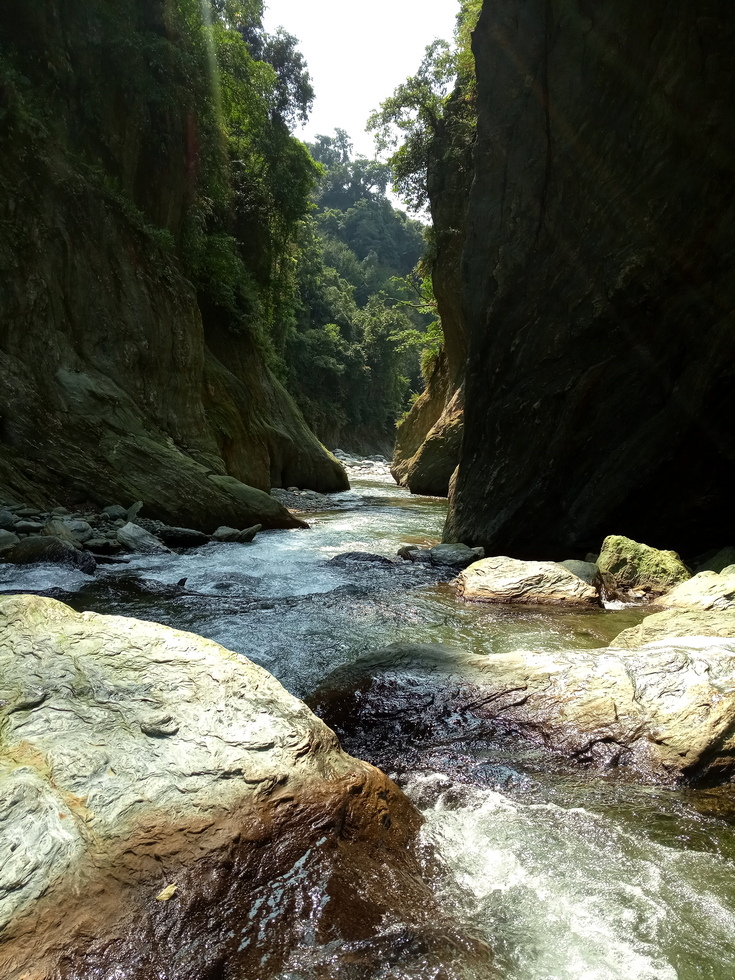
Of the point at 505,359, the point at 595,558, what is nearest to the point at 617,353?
the point at 505,359

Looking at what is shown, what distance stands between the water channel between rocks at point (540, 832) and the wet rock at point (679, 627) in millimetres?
354

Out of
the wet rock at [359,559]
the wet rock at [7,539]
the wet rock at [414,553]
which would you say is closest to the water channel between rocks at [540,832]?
the wet rock at [7,539]

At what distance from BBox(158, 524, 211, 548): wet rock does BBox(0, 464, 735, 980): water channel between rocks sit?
3.13m

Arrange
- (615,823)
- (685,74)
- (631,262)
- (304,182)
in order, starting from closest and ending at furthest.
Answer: (615,823), (685,74), (631,262), (304,182)

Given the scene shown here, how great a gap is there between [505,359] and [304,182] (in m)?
14.2

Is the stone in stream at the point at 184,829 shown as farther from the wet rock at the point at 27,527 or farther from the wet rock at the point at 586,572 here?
the wet rock at the point at 27,527

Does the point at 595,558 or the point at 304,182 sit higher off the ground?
the point at 304,182

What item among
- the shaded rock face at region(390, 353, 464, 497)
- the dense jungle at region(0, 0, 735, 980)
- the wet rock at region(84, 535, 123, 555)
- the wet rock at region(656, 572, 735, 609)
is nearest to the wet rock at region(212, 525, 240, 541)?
the dense jungle at region(0, 0, 735, 980)

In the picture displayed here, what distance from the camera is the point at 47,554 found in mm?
6672

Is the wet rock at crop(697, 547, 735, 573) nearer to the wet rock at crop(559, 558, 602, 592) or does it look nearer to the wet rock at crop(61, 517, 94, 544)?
the wet rock at crop(559, 558, 602, 592)

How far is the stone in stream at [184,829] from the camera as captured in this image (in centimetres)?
159

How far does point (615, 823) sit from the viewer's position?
2.46 m

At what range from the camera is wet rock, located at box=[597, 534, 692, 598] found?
633 cm

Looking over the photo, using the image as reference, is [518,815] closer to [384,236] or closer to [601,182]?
[601,182]
